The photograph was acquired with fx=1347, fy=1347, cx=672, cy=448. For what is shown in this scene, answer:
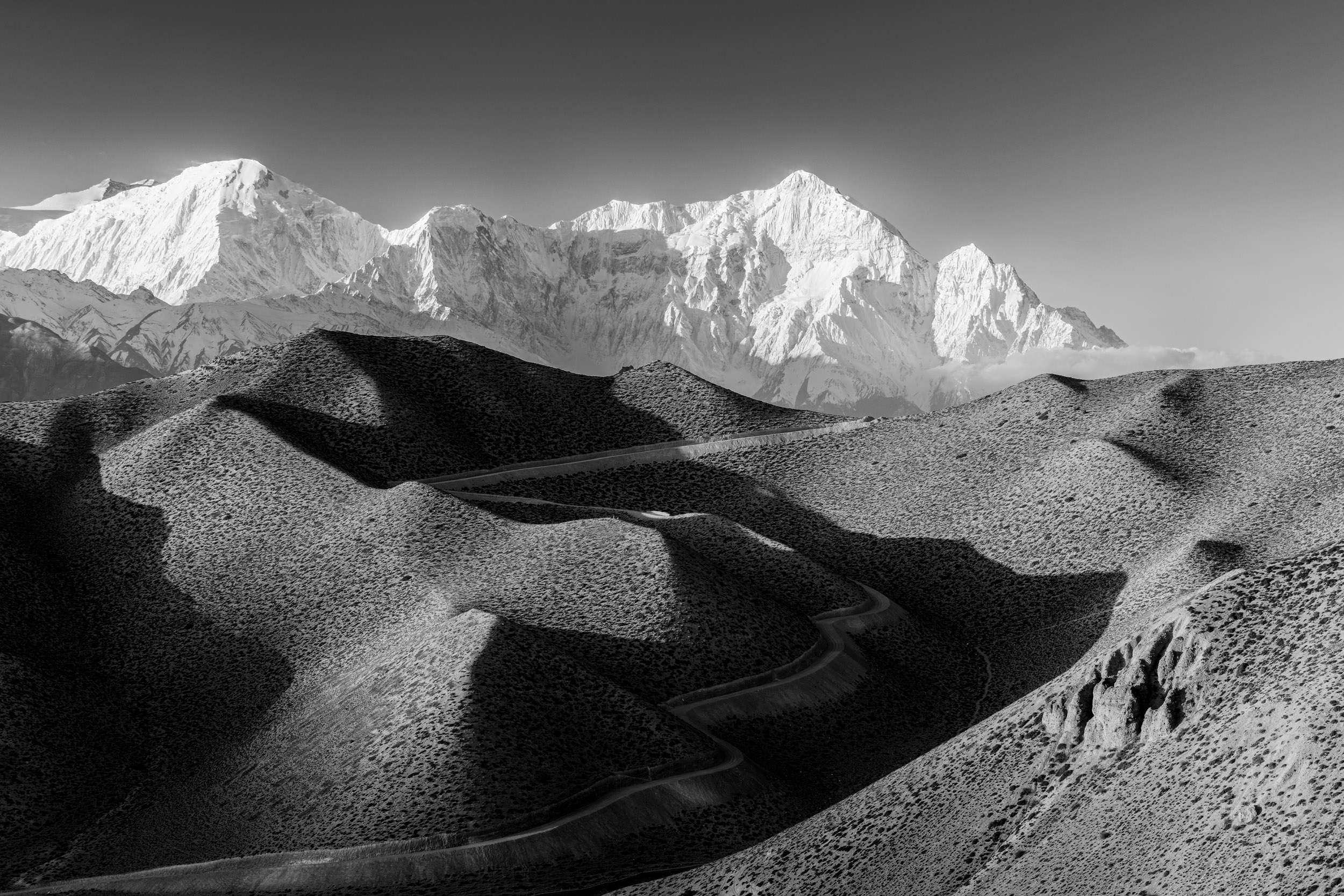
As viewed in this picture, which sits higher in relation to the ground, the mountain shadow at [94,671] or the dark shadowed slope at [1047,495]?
the dark shadowed slope at [1047,495]

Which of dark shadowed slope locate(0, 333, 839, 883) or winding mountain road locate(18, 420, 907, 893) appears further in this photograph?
dark shadowed slope locate(0, 333, 839, 883)

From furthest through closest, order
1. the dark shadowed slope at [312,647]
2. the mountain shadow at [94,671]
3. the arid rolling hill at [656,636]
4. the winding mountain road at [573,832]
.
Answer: the mountain shadow at [94,671] < the dark shadowed slope at [312,647] < the winding mountain road at [573,832] < the arid rolling hill at [656,636]

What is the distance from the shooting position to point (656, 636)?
6500cm

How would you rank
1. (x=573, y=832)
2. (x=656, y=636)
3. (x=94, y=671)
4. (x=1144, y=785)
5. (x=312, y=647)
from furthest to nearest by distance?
(x=94, y=671), (x=312, y=647), (x=656, y=636), (x=573, y=832), (x=1144, y=785)

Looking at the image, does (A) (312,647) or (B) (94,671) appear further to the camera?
(B) (94,671)

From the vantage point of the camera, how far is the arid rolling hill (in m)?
38.7

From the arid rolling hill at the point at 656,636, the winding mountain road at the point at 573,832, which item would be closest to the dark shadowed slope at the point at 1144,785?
the arid rolling hill at the point at 656,636

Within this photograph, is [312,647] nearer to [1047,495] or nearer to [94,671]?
[94,671]

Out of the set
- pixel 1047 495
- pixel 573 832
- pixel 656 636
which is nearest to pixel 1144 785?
pixel 573 832

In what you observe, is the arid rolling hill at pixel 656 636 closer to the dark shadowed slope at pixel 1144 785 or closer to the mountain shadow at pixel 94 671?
the dark shadowed slope at pixel 1144 785

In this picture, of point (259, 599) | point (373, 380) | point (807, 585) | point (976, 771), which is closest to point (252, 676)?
point (259, 599)

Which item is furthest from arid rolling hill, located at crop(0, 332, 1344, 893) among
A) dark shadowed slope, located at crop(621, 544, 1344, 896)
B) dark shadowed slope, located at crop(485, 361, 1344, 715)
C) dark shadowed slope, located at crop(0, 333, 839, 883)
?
dark shadowed slope, located at crop(485, 361, 1344, 715)

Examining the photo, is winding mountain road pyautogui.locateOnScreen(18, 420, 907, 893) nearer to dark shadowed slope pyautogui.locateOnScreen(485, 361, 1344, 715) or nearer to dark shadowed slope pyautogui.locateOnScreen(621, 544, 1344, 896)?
dark shadowed slope pyautogui.locateOnScreen(621, 544, 1344, 896)

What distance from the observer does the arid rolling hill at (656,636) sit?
3866 centimetres
